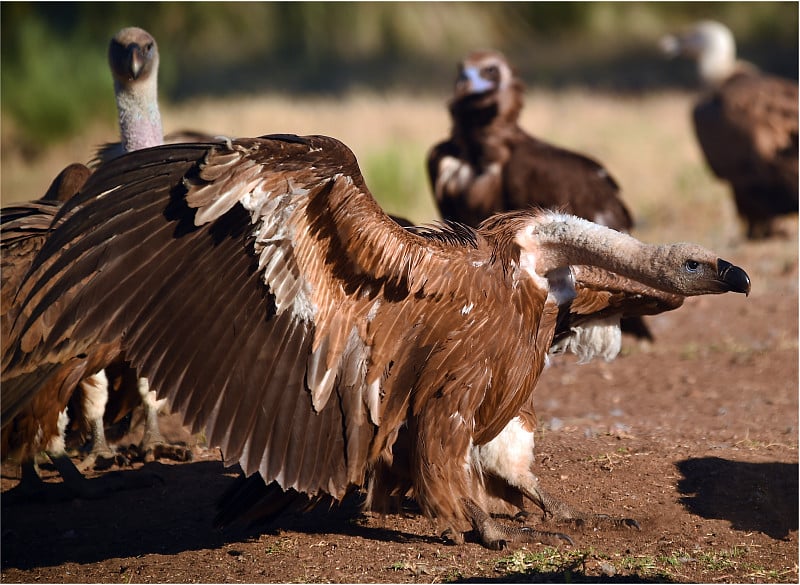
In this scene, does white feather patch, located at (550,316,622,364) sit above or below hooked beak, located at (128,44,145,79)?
below

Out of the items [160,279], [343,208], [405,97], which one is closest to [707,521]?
[343,208]

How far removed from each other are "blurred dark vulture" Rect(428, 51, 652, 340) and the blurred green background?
13480 mm

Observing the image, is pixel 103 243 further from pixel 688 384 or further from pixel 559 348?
pixel 688 384

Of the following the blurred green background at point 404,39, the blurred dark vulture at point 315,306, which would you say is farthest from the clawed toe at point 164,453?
the blurred green background at point 404,39

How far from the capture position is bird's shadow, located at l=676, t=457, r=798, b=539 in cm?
491

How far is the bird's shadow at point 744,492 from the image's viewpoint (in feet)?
16.1

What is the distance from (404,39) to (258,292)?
24332 millimetres

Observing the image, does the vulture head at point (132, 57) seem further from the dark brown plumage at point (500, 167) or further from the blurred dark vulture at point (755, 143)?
the blurred dark vulture at point (755, 143)

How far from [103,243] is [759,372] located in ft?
16.2

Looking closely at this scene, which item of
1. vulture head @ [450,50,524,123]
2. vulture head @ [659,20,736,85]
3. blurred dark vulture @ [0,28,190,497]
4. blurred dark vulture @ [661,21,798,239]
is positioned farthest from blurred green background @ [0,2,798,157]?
blurred dark vulture @ [0,28,190,497]

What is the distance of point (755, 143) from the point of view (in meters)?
11.2

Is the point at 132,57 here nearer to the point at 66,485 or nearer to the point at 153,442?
the point at 153,442

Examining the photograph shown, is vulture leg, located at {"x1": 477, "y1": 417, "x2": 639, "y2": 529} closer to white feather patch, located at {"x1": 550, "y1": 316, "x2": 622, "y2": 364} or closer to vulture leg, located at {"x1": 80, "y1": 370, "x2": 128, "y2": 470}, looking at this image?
white feather patch, located at {"x1": 550, "y1": 316, "x2": 622, "y2": 364}

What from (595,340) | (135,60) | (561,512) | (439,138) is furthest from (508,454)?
(439,138)
